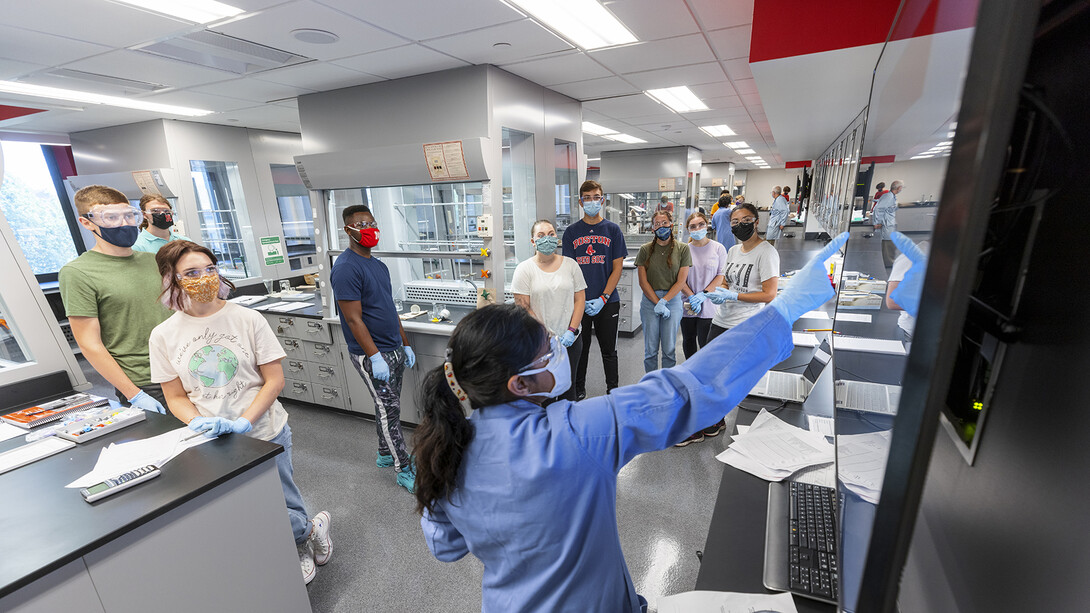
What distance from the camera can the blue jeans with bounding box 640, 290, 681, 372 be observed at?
3377mm

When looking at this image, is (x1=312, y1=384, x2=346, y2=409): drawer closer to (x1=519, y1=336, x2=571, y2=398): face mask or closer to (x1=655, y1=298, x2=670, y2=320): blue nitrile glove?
(x1=655, y1=298, x2=670, y2=320): blue nitrile glove

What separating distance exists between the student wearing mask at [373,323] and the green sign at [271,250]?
9.90 ft

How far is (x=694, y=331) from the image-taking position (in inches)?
129

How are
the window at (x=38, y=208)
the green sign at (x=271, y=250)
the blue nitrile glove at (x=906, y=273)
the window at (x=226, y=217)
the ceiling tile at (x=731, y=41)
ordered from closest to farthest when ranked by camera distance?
the blue nitrile glove at (x=906, y=273) → the ceiling tile at (x=731, y=41) → the window at (x=226, y=217) → the green sign at (x=271, y=250) → the window at (x=38, y=208)

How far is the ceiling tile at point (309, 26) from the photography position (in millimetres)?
2139

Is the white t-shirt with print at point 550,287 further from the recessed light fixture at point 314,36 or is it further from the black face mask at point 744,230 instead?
the recessed light fixture at point 314,36

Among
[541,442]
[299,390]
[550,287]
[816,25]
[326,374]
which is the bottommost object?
[299,390]

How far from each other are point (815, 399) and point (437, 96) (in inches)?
118

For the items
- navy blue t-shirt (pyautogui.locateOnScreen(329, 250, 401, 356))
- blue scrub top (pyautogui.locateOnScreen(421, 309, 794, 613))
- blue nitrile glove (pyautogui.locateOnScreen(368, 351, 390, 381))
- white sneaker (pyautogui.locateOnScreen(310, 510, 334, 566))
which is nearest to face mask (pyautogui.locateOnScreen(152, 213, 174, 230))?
navy blue t-shirt (pyautogui.locateOnScreen(329, 250, 401, 356))

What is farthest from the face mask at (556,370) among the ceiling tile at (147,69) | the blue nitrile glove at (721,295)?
the ceiling tile at (147,69)

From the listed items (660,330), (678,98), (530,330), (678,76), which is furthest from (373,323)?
(678,98)

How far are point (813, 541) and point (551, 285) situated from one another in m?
2.12

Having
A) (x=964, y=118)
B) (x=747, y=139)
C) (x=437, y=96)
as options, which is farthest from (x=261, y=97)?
(x=747, y=139)

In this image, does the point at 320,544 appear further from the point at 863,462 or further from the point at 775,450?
the point at 863,462
